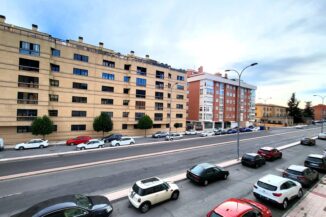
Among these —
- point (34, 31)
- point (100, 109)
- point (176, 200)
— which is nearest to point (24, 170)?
point (176, 200)

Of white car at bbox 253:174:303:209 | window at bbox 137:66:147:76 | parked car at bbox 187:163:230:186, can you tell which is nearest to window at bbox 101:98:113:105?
window at bbox 137:66:147:76

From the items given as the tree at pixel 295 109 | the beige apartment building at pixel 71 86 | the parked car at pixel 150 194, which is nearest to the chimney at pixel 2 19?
the beige apartment building at pixel 71 86

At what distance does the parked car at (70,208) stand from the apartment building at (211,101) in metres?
48.7

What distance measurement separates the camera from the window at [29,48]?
88.8 ft

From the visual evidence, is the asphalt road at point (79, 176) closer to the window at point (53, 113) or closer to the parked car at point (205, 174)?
the parked car at point (205, 174)

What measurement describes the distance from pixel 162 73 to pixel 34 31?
27.5 meters

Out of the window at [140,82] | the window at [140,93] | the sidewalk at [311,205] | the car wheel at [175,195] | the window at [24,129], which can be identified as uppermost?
the window at [140,82]

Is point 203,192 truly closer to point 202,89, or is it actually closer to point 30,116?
point 30,116

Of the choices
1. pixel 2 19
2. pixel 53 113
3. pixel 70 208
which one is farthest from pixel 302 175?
pixel 2 19

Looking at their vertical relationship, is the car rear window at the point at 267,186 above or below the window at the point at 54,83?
below

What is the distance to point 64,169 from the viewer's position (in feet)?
51.8

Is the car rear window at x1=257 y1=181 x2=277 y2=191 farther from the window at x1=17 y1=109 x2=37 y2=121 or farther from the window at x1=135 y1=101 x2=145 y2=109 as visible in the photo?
the window at x1=17 y1=109 x2=37 y2=121

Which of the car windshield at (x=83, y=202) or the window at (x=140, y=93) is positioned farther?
the window at (x=140, y=93)

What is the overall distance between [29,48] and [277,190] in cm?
3675
